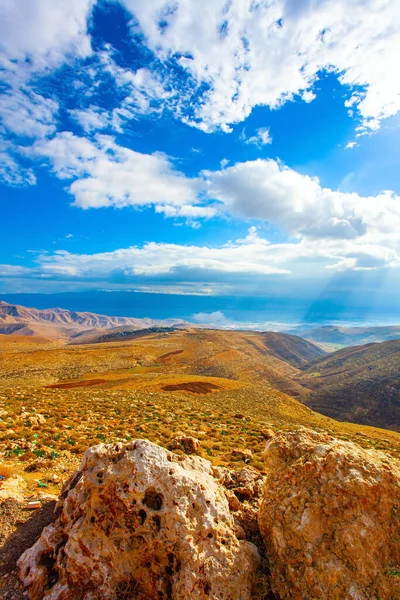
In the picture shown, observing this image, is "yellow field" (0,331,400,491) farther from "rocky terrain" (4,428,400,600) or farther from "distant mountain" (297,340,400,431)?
"distant mountain" (297,340,400,431)

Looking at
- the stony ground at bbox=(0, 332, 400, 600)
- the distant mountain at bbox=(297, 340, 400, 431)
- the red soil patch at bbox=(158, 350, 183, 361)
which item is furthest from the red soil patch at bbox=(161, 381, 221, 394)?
the red soil patch at bbox=(158, 350, 183, 361)

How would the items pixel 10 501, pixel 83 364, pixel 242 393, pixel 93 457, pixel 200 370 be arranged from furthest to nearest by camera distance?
pixel 200 370, pixel 83 364, pixel 242 393, pixel 10 501, pixel 93 457

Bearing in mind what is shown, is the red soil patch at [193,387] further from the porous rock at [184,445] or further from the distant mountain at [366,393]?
the distant mountain at [366,393]

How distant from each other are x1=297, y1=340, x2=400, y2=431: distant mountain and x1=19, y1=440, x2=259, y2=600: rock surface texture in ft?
224

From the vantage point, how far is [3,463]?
12.3 metres

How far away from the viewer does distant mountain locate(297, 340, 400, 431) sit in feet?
211

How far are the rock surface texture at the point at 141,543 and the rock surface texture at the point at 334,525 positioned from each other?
89 centimetres

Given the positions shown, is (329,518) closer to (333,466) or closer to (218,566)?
(333,466)

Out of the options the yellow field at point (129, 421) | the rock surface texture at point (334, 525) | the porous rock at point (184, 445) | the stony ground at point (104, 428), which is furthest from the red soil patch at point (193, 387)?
the rock surface texture at point (334, 525)

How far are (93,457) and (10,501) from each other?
154 inches

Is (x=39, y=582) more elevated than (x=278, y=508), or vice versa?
(x=278, y=508)

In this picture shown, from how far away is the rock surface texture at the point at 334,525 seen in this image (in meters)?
5.43

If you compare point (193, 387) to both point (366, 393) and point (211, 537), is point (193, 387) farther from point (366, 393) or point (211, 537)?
point (366, 393)

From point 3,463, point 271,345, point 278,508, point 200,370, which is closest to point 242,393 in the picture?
point 200,370
